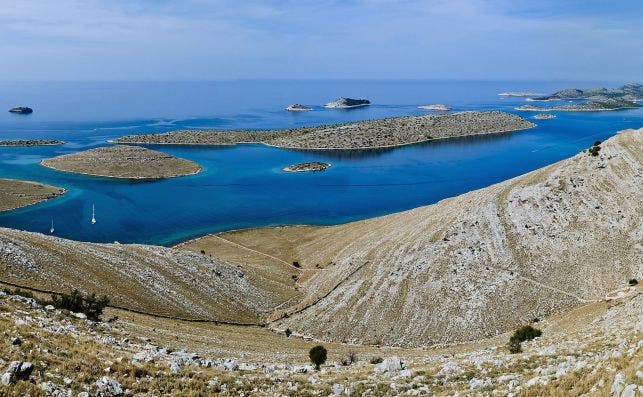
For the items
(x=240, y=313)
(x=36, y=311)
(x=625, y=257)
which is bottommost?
(x=240, y=313)

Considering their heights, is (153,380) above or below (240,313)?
above

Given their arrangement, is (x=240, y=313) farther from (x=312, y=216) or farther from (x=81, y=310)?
(x=312, y=216)

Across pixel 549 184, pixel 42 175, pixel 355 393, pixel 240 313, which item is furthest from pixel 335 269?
pixel 42 175

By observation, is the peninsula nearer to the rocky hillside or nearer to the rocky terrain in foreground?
the rocky terrain in foreground

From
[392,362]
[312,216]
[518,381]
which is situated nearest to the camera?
[518,381]

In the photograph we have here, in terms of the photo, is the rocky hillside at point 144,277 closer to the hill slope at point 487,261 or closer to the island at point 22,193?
the hill slope at point 487,261

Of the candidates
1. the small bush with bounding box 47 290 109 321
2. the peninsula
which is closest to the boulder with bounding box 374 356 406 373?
the peninsula

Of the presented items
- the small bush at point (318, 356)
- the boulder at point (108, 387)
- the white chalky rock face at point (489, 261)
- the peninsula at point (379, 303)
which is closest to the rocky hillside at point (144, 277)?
the peninsula at point (379, 303)
